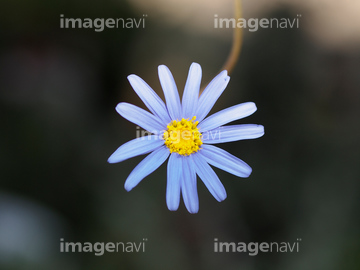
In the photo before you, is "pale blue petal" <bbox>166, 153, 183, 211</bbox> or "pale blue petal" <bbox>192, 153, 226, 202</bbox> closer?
"pale blue petal" <bbox>166, 153, 183, 211</bbox>

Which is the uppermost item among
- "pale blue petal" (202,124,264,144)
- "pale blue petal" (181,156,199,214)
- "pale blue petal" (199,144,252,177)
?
"pale blue petal" (202,124,264,144)

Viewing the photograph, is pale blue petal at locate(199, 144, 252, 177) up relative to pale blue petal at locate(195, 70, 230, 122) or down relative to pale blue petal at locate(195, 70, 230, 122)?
down

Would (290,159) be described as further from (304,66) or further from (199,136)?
(199,136)

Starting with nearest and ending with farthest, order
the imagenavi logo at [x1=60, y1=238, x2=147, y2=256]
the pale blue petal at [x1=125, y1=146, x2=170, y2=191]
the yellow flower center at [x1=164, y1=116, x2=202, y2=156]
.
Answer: the pale blue petal at [x1=125, y1=146, x2=170, y2=191] → the yellow flower center at [x1=164, y1=116, x2=202, y2=156] → the imagenavi logo at [x1=60, y1=238, x2=147, y2=256]

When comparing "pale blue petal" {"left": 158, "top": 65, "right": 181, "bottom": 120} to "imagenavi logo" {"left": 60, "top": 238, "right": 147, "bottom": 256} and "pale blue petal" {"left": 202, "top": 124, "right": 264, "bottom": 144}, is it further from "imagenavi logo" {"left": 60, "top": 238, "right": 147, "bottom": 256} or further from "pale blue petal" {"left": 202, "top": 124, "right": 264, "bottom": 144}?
"imagenavi logo" {"left": 60, "top": 238, "right": 147, "bottom": 256}

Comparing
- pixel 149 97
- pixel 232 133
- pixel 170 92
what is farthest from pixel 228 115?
pixel 149 97

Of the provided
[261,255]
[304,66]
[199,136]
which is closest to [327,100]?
[304,66]

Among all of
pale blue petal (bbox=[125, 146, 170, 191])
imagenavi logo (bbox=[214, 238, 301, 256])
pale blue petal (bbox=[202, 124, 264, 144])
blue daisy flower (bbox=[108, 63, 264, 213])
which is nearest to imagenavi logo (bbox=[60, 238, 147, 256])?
imagenavi logo (bbox=[214, 238, 301, 256])
